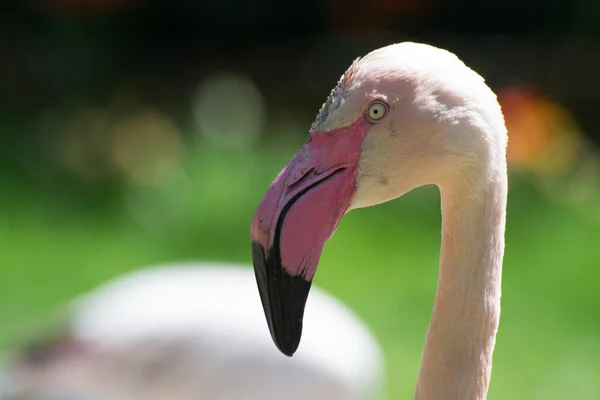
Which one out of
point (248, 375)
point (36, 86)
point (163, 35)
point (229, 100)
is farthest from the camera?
point (163, 35)

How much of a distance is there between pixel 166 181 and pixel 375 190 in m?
3.69

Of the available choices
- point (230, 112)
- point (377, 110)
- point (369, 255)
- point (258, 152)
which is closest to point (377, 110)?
Answer: point (377, 110)

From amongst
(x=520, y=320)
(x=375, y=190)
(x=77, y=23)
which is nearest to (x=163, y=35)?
(x=77, y=23)

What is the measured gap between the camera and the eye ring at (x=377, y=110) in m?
1.47

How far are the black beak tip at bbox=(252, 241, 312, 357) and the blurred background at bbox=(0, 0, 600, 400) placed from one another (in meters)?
2.28

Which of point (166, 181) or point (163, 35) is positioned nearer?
point (166, 181)

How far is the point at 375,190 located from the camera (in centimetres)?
153

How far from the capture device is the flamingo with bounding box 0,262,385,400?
3.01 metres

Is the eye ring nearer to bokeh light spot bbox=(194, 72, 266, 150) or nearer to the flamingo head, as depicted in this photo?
the flamingo head

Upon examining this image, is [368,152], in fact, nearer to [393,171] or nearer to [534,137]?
[393,171]

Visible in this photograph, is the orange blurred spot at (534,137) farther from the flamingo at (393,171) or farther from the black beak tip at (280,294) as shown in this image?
the black beak tip at (280,294)

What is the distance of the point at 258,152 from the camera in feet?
17.8

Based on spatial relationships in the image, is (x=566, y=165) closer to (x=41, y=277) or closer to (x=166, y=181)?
(x=166, y=181)

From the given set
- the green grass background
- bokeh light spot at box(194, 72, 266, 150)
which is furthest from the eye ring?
bokeh light spot at box(194, 72, 266, 150)
